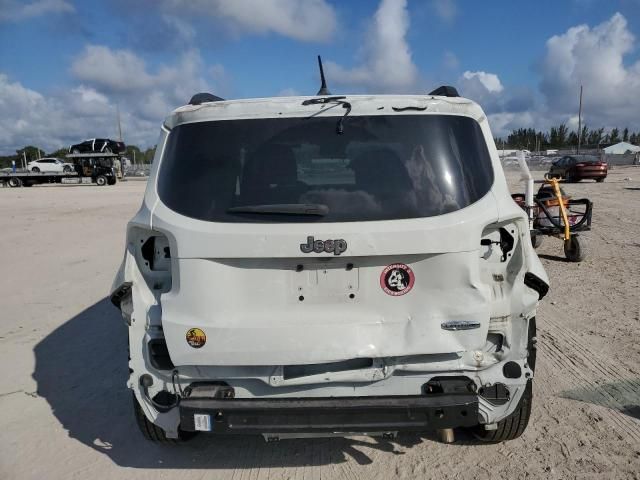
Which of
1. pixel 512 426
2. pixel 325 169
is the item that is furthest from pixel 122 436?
pixel 512 426

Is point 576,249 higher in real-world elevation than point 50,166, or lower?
lower

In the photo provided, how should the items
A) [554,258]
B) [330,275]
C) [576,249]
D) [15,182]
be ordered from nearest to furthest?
[330,275] → [576,249] → [554,258] → [15,182]

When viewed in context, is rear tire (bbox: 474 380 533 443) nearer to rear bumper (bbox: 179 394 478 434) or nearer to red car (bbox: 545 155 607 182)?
rear bumper (bbox: 179 394 478 434)

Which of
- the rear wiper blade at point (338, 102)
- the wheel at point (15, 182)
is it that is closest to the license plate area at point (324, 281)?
the rear wiper blade at point (338, 102)

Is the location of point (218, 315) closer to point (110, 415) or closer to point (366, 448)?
point (366, 448)

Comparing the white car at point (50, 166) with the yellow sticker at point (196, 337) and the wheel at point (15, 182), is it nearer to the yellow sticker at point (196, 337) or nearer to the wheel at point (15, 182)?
the wheel at point (15, 182)

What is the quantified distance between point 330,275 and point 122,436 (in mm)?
2020

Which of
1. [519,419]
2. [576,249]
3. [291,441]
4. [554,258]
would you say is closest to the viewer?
[519,419]

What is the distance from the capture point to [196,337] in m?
2.64

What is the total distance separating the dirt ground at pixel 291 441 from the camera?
310cm

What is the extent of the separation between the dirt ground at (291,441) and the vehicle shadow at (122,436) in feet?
0.04

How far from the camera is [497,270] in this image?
2.84m

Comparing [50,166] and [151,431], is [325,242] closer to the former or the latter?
[151,431]

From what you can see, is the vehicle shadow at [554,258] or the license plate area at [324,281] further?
the vehicle shadow at [554,258]
